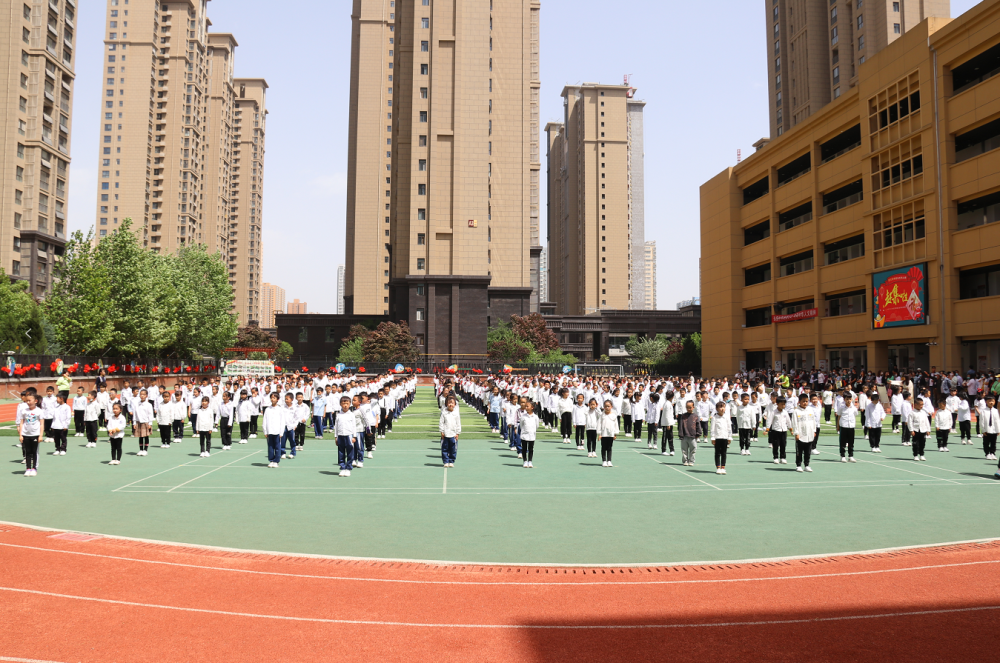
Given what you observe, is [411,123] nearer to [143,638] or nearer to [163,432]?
[163,432]

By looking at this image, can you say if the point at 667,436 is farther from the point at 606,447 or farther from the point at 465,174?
the point at 465,174

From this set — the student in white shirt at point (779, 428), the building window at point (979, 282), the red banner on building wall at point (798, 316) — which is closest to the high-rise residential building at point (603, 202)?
the red banner on building wall at point (798, 316)

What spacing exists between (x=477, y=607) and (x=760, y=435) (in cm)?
2141

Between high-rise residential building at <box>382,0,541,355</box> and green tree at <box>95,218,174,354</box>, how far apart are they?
33.5 m

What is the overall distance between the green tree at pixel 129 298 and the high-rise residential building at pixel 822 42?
68.1 m

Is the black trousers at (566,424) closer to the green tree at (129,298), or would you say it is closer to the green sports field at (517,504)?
the green sports field at (517,504)

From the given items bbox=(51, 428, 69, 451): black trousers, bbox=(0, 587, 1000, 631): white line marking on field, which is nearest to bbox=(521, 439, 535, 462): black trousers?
bbox=(0, 587, 1000, 631): white line marking on field

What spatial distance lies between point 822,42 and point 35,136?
8483cm

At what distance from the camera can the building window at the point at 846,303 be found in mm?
46438

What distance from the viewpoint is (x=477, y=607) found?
778 centimetres

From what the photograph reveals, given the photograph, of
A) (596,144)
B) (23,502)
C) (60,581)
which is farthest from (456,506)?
(596,144)

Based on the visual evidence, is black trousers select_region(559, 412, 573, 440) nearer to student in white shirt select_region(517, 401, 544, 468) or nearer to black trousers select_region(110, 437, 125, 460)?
student in white shirt select_region(517, 401, 544, 468)

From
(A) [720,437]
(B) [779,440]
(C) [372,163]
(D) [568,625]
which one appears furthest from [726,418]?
(C) [372,163]

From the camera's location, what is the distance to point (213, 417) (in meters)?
20.8
